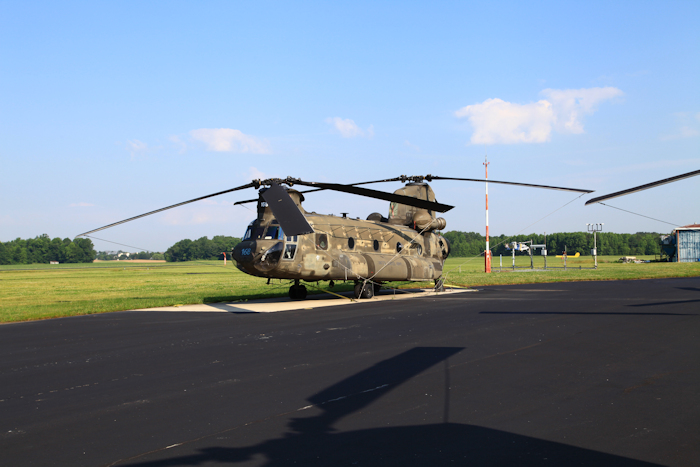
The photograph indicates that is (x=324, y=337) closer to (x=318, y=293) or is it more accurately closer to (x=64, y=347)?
(x=64, y=347)

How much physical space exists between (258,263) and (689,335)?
542 inches

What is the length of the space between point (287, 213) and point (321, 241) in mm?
6320

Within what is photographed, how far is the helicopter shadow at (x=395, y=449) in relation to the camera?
4.48m

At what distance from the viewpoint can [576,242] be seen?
136625 mm

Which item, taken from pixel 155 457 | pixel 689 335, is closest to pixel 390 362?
pixel 155 457

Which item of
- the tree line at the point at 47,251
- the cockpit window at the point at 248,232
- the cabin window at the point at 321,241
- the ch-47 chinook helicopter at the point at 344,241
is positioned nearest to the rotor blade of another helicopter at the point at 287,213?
the ch-47 chinook helicopter at the point at 344,241

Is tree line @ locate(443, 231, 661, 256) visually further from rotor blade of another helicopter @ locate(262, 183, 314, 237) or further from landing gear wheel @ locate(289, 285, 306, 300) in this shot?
rotor blade of another helicopter @ locate(262, 183, 314, 237)

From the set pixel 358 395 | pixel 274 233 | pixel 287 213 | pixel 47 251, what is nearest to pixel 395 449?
pixel 358 395

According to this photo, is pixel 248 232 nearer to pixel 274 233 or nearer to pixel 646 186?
pixel 274 233

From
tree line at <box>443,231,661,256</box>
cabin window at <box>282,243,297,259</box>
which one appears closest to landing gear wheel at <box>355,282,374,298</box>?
cabin window at <box>282,243,297,259</box>

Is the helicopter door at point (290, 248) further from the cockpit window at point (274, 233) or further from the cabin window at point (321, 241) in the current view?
the cabin window at point (321, 241)

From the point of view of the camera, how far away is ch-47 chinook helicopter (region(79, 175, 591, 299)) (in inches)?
710

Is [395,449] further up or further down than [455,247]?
further down

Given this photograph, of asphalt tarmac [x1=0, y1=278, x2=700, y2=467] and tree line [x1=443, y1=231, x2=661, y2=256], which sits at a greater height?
tree line [x1=443, y1=231, x2=661, y2=256]
